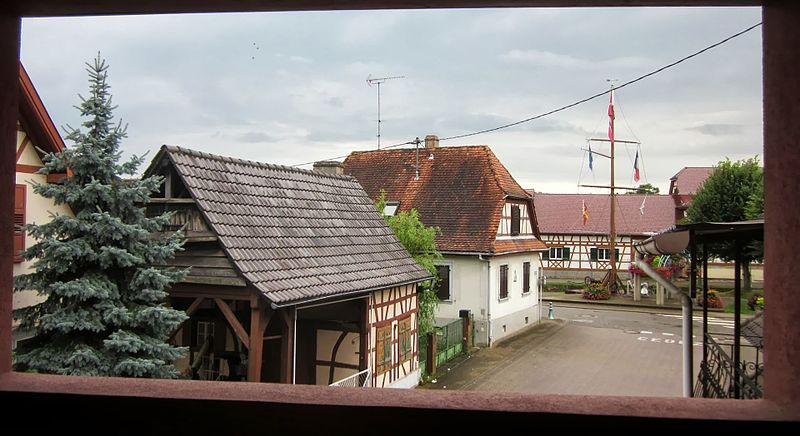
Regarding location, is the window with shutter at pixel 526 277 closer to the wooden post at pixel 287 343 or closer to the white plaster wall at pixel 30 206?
the wooden post at pixel 287 343

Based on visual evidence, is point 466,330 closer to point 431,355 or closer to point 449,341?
point 449,341

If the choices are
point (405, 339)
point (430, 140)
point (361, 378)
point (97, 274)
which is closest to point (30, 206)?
point (97, 274)

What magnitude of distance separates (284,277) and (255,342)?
1.15 m

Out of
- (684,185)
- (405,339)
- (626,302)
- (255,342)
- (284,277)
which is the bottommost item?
(626,302)

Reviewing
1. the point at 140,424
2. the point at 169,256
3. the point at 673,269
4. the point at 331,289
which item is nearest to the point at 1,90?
the point at 140,424

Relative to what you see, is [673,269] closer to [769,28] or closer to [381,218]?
[381,218]

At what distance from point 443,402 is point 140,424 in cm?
71

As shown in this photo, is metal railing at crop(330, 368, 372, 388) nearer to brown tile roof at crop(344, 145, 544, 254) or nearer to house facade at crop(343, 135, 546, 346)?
house facade at crop(343, 135, 546, 346)

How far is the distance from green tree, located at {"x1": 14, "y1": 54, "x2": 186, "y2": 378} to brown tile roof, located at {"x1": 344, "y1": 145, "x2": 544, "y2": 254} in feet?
40.8

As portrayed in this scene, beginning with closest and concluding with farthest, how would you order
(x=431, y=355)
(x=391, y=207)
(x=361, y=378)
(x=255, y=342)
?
(x=255, y=342), (x=361, y=378), (x=431, y=355), (x=391, y=207)

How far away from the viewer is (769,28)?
138cm

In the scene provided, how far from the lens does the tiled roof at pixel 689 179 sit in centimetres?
3941

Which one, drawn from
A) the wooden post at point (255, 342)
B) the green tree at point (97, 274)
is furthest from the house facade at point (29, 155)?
the wooden post at point (255, 342)

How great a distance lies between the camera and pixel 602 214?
38.0 meters
